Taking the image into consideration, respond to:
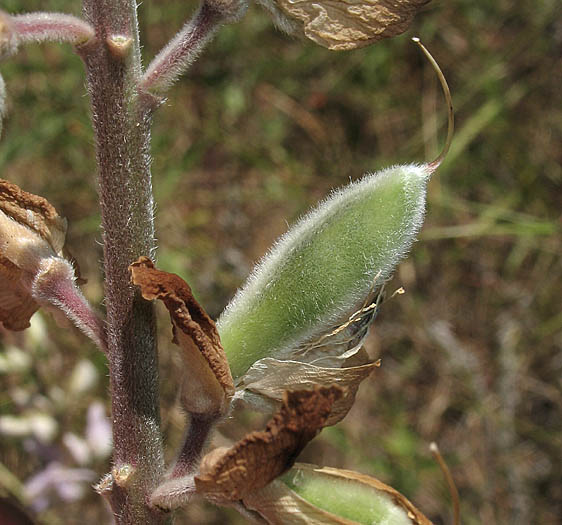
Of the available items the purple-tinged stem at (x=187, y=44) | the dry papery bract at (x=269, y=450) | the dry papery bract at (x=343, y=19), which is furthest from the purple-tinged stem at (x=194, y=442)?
the dry papery bract at (x=343, y=19)

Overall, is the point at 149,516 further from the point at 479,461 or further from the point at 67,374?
the point at 479,461

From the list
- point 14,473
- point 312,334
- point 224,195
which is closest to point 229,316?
point 312,334

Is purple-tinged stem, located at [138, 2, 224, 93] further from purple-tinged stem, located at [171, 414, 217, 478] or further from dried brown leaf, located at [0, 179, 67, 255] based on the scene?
purple-tinged stem, located at [171, 414, 217, 478]

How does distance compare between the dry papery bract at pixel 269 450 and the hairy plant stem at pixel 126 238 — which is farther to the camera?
the hairy plant stem at pixel 126 238

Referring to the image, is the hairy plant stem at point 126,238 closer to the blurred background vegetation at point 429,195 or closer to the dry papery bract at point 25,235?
the dry papery bract at point 25,235

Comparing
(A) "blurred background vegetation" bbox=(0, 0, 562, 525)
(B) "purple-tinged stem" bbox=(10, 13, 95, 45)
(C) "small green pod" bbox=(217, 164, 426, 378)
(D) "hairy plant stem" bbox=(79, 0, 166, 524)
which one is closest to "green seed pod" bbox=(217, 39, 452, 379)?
(C) "small green pod" bbox=(217, 164, 426, 378)
